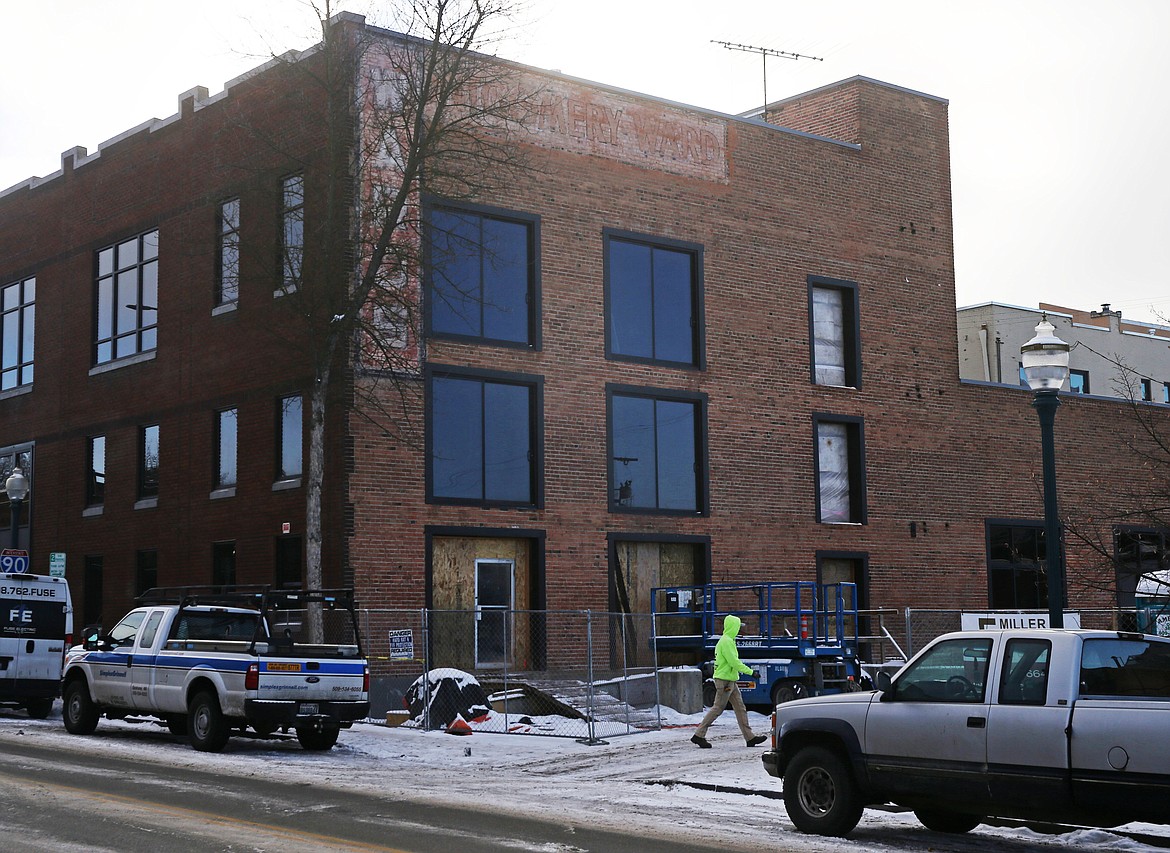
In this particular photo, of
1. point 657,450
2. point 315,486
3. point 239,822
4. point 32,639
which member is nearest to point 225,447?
point 315,486

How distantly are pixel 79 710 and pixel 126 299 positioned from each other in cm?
1449

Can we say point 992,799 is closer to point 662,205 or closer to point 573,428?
point 573,428

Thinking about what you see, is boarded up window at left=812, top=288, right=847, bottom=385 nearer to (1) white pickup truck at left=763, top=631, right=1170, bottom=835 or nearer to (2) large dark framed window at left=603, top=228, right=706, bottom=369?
(2) large dark framed window at left=603, top=228, right=706, bottom=369

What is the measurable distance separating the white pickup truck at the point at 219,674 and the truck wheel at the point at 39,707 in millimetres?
3611

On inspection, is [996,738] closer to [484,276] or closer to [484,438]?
[484,438]

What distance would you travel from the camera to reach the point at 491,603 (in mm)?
28469

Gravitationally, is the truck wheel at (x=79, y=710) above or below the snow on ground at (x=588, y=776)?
above

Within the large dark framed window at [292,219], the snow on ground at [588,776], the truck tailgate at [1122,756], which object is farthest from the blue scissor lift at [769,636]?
the truck tailgate at [1122,756]

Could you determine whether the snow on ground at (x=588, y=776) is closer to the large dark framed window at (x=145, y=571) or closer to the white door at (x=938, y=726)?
the white door at (x=938, y=726)

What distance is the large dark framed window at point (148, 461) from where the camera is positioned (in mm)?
32125

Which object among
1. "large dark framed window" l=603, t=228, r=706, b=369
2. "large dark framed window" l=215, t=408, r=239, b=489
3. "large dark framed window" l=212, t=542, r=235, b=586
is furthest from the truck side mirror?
"large dark framed window" l=603, t=228, r=706, b=369

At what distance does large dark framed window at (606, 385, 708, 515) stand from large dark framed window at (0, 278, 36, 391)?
16226 millimetres

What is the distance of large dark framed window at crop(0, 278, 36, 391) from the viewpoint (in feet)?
123

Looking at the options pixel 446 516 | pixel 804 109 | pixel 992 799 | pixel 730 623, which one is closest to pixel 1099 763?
pixel 992 799
